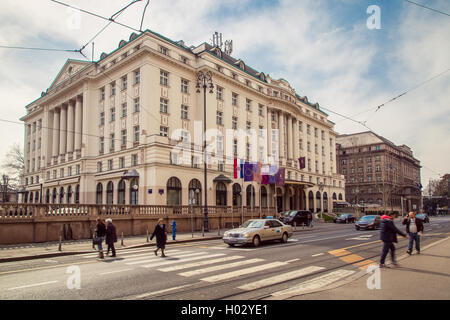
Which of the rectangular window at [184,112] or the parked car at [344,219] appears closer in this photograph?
the rectangular window at [184,112]

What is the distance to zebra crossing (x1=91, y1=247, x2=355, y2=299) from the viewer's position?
8.31 m

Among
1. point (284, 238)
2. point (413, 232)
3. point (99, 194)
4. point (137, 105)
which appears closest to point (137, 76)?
point (137, 105)

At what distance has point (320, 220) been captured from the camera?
54.3 meters

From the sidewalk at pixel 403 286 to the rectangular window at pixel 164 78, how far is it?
1389 inches

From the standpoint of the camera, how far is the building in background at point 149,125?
38281mm

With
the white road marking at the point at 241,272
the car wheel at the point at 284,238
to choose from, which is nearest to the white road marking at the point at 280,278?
the white road marking at the point at 241,272

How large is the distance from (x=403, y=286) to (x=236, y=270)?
4786 millimetres

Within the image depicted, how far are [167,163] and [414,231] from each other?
28.3 metres

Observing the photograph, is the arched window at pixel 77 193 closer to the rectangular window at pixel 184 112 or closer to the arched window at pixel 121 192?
the arched window at pixel 121 192

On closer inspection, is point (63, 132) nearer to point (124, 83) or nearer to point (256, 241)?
point (124, 83)

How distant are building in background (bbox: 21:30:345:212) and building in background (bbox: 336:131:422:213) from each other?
166 feet
